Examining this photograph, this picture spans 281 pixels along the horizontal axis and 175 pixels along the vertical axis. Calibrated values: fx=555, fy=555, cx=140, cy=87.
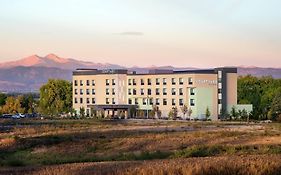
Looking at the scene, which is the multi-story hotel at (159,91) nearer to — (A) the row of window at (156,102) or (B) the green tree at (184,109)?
(A) the row of window at (156,102)

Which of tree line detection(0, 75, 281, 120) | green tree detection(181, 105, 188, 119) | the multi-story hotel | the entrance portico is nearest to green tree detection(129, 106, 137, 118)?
the entrance portico

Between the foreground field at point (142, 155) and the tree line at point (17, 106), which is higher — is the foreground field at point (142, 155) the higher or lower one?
the lower one

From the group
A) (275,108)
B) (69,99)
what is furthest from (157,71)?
(275,108)

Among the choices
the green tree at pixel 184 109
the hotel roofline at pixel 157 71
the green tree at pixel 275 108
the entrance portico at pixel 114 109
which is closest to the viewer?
the green tree at pixel 275 108

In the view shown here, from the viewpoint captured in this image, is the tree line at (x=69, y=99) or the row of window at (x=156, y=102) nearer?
the row of window at (x=156, y=102)

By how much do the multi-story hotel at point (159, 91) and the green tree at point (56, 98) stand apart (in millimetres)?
5140

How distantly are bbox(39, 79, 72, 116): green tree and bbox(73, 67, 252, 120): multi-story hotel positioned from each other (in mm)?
5140

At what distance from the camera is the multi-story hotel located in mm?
134000

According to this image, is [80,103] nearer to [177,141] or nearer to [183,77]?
[183,77]

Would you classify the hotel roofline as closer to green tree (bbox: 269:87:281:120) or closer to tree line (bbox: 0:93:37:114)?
green tree (bbox: 269:87:281:120)

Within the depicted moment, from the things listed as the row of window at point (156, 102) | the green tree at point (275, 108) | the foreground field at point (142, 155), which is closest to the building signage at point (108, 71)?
the row of window at point (156, 102)

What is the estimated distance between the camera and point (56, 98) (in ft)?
531

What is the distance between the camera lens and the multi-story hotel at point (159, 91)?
440 feet

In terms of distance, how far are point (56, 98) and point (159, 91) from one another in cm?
3650
